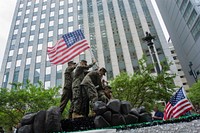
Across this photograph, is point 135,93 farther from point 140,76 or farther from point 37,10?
point 37,10

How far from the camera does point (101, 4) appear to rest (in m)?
40.0

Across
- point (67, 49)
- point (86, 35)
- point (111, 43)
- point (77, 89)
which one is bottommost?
point (77, 89)

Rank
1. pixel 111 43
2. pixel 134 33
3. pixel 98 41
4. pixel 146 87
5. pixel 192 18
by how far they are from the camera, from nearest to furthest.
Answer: pixel 146 87 < pixel 192 18 < pixel 111 43 < pixel 134 33 < pixel 98 41

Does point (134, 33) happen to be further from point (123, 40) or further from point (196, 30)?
point (196, 30)

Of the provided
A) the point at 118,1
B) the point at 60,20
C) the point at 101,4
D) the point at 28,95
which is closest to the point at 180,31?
the point at 118,1

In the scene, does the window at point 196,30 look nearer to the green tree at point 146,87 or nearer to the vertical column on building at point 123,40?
the vertical column on building at point 123,40

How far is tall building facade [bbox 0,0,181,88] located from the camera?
3002cm

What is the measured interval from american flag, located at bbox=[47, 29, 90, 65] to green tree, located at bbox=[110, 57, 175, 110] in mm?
7914

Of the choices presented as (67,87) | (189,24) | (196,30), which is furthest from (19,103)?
(189,24)

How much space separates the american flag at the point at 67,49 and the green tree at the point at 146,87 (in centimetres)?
791

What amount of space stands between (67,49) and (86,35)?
26958 mm

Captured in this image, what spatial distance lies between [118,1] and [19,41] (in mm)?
23971

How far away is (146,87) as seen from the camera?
14.8 metres

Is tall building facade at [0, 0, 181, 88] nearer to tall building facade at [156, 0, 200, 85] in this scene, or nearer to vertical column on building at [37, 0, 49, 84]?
vertical column on building at [37, 0, 49, 84]
